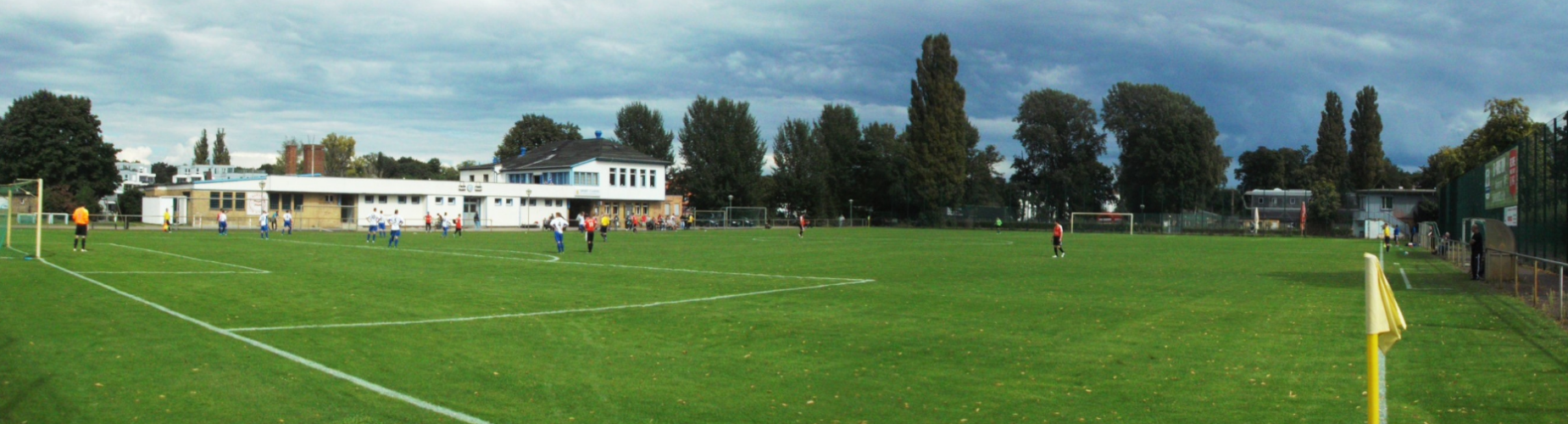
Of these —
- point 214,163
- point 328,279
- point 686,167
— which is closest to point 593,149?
point 686,167

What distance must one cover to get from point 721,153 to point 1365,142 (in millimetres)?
63728

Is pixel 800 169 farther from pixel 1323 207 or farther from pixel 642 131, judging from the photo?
pixel 1323 207

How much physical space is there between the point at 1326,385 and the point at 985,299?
8.34 meters

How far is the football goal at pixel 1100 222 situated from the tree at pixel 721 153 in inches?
1246

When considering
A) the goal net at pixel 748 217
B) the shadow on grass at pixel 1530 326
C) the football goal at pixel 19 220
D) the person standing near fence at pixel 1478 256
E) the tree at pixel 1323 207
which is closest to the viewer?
the shadow on grass at pixel 1530 326

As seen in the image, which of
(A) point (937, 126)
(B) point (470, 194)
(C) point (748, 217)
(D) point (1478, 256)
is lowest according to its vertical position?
(D) point (1478, 256)

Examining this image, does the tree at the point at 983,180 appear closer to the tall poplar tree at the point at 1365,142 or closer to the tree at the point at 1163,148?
the tree at the point at 1163,148

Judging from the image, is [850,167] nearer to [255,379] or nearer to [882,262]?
[882,262]

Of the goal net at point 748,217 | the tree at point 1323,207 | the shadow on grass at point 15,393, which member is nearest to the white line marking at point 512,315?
the shadow on grass at point 15,393

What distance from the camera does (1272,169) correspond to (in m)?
118

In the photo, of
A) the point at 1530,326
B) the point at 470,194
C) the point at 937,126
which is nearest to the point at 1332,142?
the point at 937,126

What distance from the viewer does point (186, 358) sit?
999 cm

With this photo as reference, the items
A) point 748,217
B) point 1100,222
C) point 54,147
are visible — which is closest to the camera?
point 54,147

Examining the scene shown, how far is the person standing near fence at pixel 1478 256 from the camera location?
22.6 m
